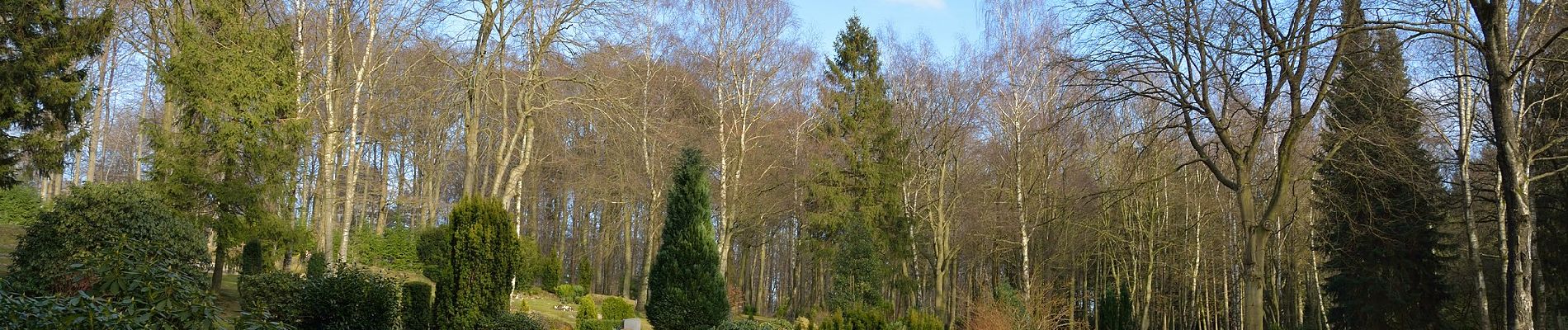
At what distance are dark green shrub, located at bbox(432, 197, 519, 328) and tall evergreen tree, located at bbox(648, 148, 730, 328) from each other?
2.91 meters

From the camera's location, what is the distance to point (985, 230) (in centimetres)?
2600

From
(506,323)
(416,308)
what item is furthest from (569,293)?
(416,308)

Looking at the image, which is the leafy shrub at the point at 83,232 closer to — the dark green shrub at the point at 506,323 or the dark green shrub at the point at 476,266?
the dark green shrub at the point at 476,266

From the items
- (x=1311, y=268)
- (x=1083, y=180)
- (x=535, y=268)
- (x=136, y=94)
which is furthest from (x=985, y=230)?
(x=136, y=94)

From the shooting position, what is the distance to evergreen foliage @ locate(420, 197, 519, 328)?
39.6ft

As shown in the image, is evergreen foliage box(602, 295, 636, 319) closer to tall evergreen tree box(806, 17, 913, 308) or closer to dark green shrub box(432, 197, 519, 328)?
dark green shrub box(432, 197, 519, 328)

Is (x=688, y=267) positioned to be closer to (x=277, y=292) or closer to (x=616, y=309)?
(x=616, y=309)

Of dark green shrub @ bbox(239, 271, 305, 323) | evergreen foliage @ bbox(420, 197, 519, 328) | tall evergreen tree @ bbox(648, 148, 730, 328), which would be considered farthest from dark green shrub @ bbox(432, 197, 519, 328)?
tall evergreen tree @ bbox(648, 148, 730, 328)

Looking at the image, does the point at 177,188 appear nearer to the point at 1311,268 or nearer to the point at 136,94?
the point at 136,94

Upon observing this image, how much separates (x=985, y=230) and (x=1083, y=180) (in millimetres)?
3029

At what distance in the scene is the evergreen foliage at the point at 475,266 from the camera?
12070 mm

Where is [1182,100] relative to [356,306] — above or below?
above

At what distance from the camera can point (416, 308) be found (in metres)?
12.1

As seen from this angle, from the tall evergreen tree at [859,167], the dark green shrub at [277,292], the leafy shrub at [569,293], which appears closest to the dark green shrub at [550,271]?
the leafy shrub at [569,293]
